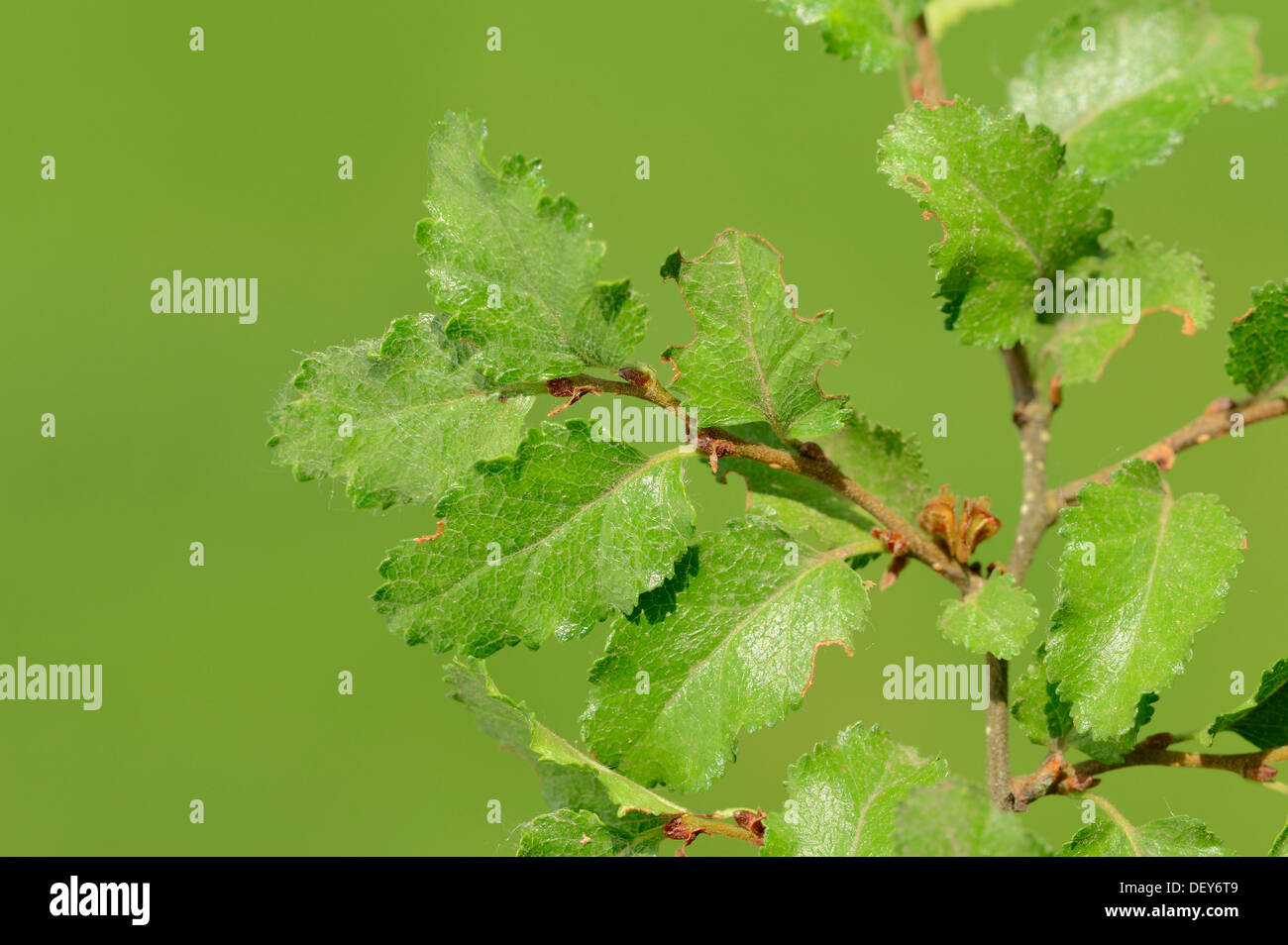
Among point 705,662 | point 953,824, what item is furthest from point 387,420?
point 953,824

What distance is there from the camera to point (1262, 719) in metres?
0.61

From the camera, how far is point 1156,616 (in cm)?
55

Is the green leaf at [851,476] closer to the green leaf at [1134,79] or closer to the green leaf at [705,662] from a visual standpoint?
the green leaf at [705,662]

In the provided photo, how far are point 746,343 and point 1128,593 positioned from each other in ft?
0.73

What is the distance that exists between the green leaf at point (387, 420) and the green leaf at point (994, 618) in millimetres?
245

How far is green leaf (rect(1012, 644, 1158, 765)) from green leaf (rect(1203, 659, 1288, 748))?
0.04 m

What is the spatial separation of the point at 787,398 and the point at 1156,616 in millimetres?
205

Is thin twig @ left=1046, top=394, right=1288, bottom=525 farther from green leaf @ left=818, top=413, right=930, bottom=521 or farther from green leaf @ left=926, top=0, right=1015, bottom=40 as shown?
green leaf @ left=926, top=0, right=1015, bottom=40

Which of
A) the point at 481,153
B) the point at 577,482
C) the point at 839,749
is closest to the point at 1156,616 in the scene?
the point at 839,749

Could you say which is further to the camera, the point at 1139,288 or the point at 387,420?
the point at 1139,288

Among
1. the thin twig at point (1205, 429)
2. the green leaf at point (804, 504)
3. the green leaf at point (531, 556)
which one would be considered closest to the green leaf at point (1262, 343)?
the thin twig at point (1205, 429)

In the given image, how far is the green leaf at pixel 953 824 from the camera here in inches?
17.7

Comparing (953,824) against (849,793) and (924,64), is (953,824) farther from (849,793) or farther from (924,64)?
(924,64)

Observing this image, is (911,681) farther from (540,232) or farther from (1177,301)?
(540,232)
